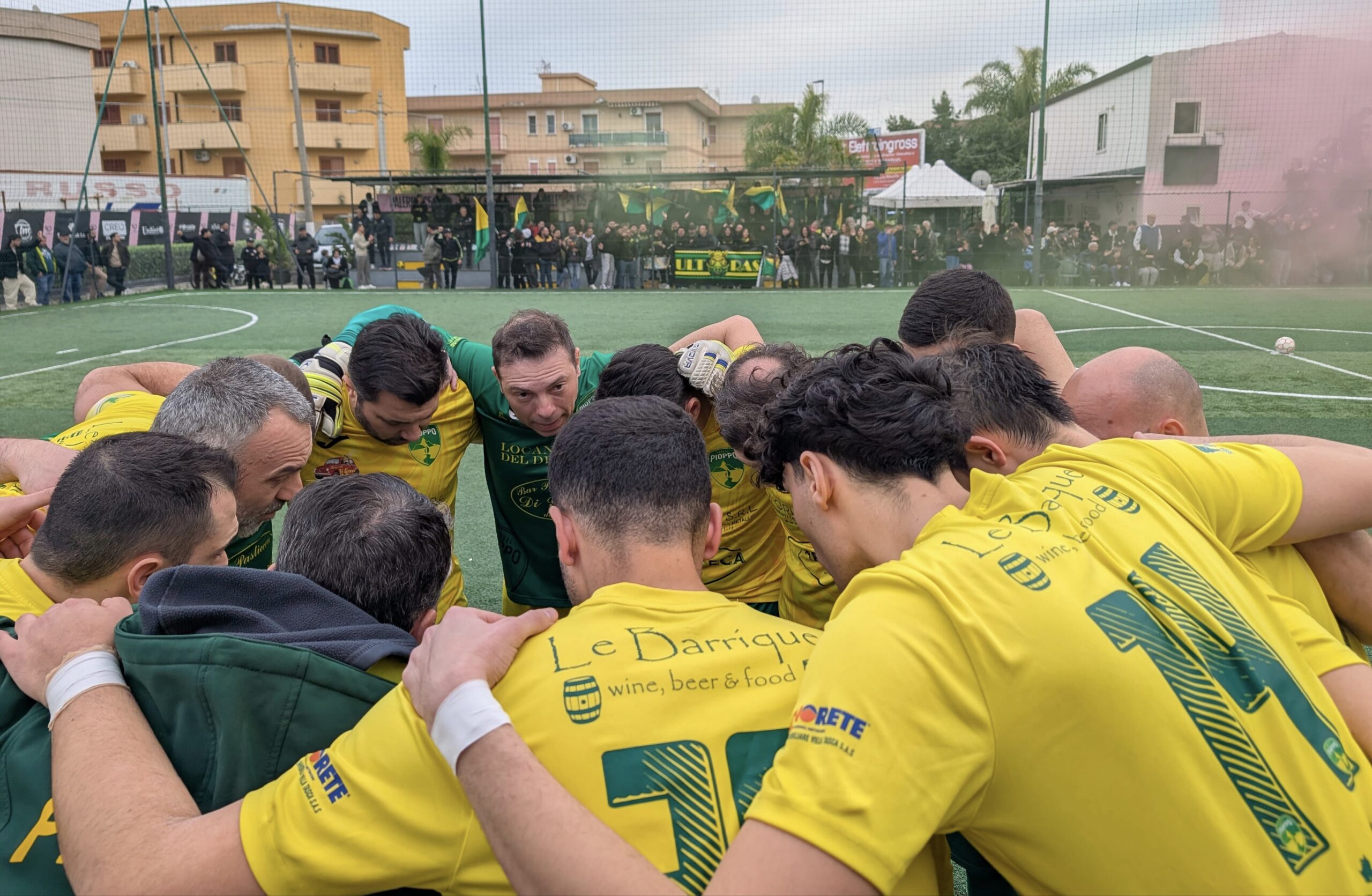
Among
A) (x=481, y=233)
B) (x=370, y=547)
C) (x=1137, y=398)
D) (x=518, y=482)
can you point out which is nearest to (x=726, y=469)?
(x=518, y=482)

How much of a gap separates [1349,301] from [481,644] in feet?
77.7

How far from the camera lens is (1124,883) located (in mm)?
1534

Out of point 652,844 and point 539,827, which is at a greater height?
point 539,827

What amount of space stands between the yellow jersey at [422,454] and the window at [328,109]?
185 ft

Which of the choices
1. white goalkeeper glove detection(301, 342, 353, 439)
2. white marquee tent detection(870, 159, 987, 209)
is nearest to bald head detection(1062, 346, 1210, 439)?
white goalkeeper glove detection(301, 342, 353, 439)

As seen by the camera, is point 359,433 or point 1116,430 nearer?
point 1116,430

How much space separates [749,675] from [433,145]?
147 ft

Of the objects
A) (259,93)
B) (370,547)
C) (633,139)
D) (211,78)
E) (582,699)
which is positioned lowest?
(582,699)

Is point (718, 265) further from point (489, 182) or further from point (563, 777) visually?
point (563, 777)

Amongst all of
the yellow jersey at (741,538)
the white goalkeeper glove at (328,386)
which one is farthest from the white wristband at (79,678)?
the yellow jersey at (741,538)

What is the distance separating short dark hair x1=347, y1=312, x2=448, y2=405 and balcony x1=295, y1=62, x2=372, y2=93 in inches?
2200

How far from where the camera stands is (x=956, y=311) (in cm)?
434

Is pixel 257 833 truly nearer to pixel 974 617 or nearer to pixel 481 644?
pixel 481 644

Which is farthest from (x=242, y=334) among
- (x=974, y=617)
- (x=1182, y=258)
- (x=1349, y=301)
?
(x=1182, y=258)
